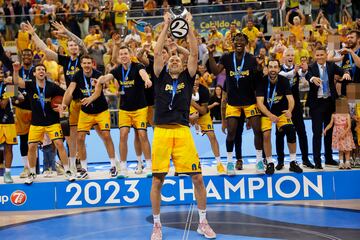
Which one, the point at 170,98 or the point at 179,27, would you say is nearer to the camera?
the point at 179,27

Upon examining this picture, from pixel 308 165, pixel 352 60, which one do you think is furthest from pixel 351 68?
pixel 308 165

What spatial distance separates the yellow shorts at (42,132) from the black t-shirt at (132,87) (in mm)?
1114

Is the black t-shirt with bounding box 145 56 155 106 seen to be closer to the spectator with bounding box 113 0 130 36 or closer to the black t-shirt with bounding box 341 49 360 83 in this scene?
the black t-shirt with bounding box 341 49 360 83

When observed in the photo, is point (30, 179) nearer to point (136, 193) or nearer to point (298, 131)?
point (136, 193)

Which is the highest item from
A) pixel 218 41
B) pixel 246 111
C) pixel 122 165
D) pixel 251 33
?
pixel 251 33

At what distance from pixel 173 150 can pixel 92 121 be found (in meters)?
2.57

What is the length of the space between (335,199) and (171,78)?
3.69 m

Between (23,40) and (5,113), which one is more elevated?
(23,40)

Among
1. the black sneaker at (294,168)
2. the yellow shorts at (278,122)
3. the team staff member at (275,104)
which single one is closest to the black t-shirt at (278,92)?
the team staff member at (275,104)

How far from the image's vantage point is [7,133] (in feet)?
34.8

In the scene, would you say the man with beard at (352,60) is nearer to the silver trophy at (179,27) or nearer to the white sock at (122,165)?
the silver trophy at (179,27)

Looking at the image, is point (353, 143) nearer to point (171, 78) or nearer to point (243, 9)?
point (171, 78)

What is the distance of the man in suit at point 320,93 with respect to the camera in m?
10.3

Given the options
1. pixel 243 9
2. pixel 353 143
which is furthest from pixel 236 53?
pixel 243 9
